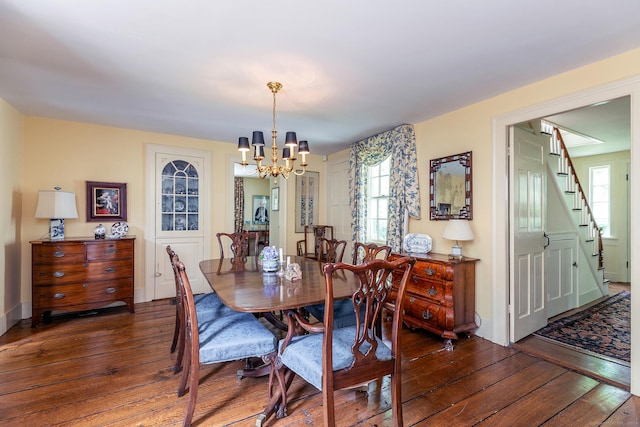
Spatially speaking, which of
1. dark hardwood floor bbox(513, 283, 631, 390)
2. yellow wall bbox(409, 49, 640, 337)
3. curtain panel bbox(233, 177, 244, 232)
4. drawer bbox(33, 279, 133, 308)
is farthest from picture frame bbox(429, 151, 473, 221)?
curtain panel bbox(233, 177, 244, 232)

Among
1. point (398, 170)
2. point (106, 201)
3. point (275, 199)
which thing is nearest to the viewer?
point (398, 170)

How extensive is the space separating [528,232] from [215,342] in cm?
306

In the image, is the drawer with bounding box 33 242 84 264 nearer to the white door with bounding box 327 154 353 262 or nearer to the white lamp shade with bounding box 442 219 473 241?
the white door with bounding box 327 154 353 262

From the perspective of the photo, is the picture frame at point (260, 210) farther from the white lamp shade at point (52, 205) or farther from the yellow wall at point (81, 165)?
the white lamp shade at point (52, 205)

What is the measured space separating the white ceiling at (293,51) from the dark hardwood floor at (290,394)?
236 centimetres

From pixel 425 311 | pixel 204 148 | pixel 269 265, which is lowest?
pixel 425 311

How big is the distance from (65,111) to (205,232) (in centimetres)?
220

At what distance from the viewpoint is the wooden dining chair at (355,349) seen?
4.89 feet

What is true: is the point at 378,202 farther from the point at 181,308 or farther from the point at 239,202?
the point at 239,202

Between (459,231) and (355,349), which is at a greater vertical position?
(459,231)

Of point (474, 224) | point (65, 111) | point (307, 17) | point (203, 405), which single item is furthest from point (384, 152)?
point (65, 111)

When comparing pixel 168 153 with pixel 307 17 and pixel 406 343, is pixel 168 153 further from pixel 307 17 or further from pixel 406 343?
pixel 406 343

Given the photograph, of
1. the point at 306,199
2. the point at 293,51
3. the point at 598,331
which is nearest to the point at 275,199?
the point at 306,199

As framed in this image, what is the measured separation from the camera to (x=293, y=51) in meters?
2.15
